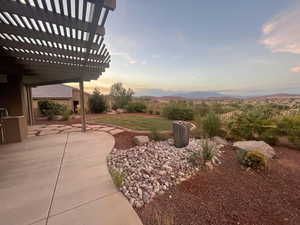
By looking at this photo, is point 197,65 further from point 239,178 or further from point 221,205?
point 221,205

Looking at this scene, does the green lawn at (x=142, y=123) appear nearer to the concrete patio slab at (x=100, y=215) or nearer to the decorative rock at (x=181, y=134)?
the decorative rock at (x=181, y=134)

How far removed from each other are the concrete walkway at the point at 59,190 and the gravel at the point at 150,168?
23cm

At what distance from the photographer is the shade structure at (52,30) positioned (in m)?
1.93

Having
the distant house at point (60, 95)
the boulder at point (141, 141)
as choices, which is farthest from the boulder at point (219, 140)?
the distant house at point (60, 95)

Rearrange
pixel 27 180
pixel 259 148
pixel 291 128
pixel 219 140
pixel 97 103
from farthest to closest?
pixel 97 103 → pixel 219 140 → pixel 291 128 → pixel 259 148 → pixel 27 180

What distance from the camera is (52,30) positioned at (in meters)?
2.62

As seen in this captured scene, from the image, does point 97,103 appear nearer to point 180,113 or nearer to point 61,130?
point 61,130

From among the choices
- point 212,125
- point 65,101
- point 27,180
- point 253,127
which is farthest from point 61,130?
point 65,101

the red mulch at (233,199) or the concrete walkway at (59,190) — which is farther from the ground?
the concrete walkway at (59,190)

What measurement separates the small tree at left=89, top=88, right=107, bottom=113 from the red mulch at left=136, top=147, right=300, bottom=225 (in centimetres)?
1145

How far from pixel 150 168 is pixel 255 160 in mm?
2239

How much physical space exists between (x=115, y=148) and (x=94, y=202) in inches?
87.8

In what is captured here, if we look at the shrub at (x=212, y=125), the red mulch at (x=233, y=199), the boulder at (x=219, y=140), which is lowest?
the red mulch at (x=233, y=199)

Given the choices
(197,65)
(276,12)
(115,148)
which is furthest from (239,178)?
(197,65)
